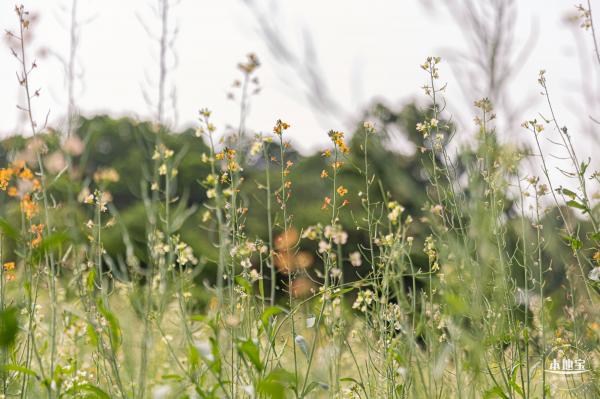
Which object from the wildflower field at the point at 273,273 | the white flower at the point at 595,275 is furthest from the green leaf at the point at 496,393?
the white flower at the point at 595,275

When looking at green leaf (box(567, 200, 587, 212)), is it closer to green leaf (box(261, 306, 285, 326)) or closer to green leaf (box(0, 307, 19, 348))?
green leaf (box(261, 306, 285, 326))

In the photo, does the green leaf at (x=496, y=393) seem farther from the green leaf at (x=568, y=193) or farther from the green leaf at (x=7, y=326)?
the green leaf at (x=7, y=326)

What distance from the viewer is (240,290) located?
10.6 ft

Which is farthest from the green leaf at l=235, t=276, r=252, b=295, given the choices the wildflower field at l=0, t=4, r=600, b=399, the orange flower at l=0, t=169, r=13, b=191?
the orange flower at l=0, t=169, r=13, b=191

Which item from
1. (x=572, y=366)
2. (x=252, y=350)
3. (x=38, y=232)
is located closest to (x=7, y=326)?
(x=252, y=350)

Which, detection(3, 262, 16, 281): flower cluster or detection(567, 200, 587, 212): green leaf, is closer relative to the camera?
detection(567, 200, 587, 212): green leaf

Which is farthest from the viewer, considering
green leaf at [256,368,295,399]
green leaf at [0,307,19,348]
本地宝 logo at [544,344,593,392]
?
本地宝 logo at [544,344,593,392]

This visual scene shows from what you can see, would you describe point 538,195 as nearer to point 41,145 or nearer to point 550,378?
point 41,145

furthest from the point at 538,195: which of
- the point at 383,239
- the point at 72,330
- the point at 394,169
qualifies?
the point at 72,330

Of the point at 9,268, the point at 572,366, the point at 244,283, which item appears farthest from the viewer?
the point at 572,366

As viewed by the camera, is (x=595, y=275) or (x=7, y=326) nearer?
(x=7, y=326)

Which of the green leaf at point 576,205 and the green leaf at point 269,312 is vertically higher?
the green leaf at point 576,205

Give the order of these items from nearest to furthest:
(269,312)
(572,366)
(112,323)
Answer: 1. (112,323)
2. (269,312)
3. (572,366)

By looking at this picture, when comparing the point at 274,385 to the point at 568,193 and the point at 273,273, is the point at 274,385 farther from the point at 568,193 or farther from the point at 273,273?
the point at 568,193
